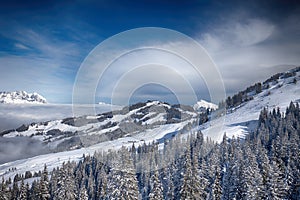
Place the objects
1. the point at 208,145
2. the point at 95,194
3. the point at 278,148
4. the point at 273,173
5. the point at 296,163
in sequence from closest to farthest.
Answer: the point at 273,173 < the point at 296,163 < the point at 278,148 < the point at 95,194 < the point at 208,145

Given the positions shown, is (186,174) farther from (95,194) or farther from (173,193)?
(95,194)

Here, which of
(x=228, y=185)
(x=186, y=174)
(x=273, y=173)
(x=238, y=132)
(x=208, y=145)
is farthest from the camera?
(x=238, y=132)

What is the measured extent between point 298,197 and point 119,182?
135 feet

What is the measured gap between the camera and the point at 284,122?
452 feet

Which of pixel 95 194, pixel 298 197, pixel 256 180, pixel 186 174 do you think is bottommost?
pixel 95 194

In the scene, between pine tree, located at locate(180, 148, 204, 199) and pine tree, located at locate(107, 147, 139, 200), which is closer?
pine tree, located at locate(107, 147, 139, 200)

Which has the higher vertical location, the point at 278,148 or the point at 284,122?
the point at 284,122

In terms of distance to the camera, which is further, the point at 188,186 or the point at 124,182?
the point at 188,186

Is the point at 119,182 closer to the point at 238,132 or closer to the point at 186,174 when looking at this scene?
the point at 186,174

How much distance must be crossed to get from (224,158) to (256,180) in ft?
A: 167

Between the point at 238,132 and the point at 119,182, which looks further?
the point at 238,132

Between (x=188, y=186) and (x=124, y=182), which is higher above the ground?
(x=124, y=182)

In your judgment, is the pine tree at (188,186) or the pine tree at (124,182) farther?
the pine tree at (188,186)

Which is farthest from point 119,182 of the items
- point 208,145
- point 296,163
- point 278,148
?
point 208,145
